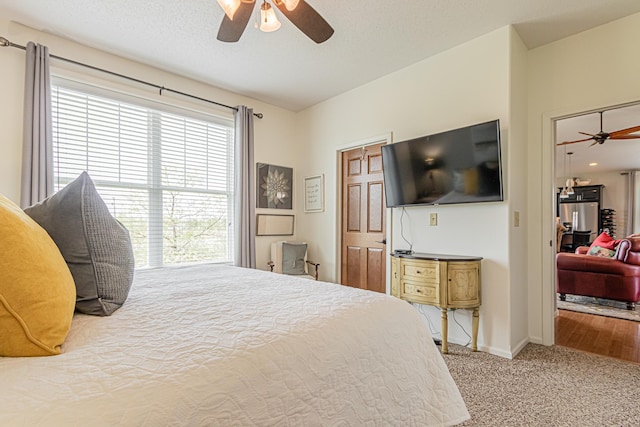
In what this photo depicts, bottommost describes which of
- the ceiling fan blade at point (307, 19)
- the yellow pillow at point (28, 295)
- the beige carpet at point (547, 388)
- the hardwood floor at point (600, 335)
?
the hardwood floor at point (600, 335)

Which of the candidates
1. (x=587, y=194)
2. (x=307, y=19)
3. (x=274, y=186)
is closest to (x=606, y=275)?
(x=274, y=186)

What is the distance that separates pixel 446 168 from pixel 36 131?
11.1 feet

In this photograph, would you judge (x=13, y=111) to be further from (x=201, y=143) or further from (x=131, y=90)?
(x=201, y=143)

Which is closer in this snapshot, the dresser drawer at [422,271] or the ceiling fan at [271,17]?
the ceiling fan at [271,17]

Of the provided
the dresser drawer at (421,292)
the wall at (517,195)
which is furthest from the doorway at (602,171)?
the dresser drawer at (421,292)

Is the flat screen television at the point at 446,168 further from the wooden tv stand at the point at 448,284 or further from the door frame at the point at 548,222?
the door frame at the point at 548,222

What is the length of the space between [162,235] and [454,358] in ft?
9.71

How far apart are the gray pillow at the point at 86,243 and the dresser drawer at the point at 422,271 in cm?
223

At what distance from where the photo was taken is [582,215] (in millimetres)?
8898

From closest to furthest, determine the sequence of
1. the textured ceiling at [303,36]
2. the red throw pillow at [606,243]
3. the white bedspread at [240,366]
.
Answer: the white bedspread at [240,366]
the textured ceiling at [303,36]
the red throw pillow at [606,243]

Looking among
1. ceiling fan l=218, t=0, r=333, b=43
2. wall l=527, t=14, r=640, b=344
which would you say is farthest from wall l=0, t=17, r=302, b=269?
wall l=527, t=14, r=640, b=344

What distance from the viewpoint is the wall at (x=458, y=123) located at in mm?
2641

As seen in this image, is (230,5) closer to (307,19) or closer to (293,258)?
(307,19)

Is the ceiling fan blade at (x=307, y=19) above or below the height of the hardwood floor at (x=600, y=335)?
above
